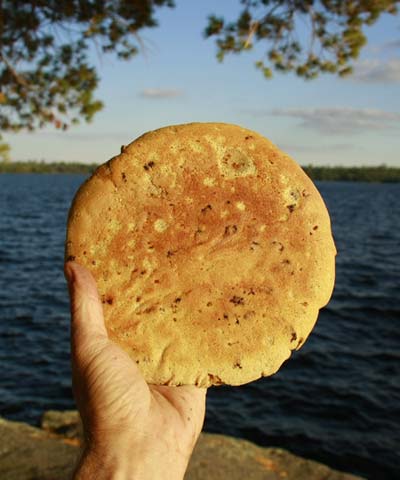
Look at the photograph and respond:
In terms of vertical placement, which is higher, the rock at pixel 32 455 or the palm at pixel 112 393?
the palm at pixel 112 393

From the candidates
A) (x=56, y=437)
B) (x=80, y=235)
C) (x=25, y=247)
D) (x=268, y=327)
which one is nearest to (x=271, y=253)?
(x=268, y=327)

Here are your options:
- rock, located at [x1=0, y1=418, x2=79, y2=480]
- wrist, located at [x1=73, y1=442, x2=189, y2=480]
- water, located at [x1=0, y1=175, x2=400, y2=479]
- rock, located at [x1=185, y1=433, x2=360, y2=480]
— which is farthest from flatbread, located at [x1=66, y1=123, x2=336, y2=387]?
water, located at [x1=0, y1=175, x2=400, y2=479]

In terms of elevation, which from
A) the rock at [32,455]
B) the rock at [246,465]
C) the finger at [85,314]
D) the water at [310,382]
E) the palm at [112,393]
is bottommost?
the water at [310,382]

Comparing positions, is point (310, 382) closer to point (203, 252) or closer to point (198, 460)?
point (198, 460)

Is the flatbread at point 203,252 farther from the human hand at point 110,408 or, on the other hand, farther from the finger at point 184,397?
the finger at point 184,397

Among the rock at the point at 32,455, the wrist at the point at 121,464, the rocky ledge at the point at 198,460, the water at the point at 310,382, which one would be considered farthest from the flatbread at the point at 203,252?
the water at the point at 310,382

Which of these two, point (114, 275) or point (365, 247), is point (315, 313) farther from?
point (365, 247)

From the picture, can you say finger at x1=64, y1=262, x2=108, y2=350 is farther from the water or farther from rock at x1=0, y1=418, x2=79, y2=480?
the water
